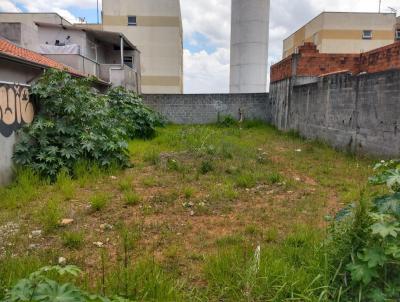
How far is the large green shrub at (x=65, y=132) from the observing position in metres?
5.23

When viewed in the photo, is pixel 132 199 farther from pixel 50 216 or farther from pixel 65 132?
pixel 65 132

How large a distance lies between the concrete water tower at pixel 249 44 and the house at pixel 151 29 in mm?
7705

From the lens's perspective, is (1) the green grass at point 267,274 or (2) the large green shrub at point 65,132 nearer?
(1) the green grass at point 267,274

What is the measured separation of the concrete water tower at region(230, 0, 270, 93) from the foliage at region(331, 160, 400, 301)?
1727cm

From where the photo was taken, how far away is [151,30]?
1000 inches

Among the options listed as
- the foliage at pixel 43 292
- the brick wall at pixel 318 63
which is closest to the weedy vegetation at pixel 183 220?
the foliage at pixel 43 292

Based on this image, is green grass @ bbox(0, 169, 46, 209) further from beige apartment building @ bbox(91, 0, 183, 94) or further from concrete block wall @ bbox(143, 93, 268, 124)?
beige apartment building @ bbox(91, 0, 183, 94)

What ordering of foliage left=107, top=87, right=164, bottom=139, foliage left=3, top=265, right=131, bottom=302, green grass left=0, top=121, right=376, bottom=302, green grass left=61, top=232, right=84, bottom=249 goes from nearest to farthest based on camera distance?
foliage left=3, top=265, right=131, bottom=302
green grass left=0, top=121, right=376, bottom=302
green grass left=61, top=232, right=84, bottom=249
foliage left=107, top=87, right=164, bottom=139

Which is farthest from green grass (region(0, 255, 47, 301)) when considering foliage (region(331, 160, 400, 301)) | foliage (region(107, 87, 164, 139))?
foliage (region(107, 87, 164, 139))

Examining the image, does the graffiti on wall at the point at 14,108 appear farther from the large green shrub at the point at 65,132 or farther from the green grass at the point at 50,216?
the green grass at the point at 50,216

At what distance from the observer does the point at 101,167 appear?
5801 mm

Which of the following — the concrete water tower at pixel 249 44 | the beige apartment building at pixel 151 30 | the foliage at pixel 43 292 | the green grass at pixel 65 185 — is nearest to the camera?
the foliage at pixel 43 292

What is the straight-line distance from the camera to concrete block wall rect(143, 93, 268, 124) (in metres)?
15.1

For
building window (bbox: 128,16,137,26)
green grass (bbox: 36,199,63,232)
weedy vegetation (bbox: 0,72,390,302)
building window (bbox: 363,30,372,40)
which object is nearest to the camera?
weedy vegetation (bbox: 0,72,390,302)
